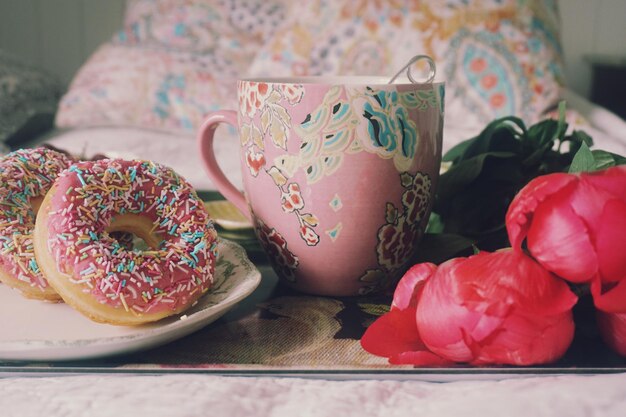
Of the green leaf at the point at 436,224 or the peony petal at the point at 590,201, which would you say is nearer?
the peony petal at the point at 590,201

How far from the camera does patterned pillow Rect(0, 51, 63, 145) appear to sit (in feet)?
4.47

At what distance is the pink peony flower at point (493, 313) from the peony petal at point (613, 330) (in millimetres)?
30

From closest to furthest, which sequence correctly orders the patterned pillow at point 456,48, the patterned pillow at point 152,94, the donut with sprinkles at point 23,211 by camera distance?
the donut with sprinkles at point 23,211 < the patterned pillow at point 456,48 < the patterned pillow at point 152,94

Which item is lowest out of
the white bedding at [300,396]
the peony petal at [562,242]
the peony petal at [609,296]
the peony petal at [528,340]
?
the white bedding at [300,396]

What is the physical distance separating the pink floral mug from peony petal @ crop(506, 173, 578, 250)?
13 centimetres

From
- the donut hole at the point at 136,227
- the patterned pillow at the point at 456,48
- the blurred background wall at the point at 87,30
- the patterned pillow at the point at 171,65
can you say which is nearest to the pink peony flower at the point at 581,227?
the donut hole at the point at 136,227

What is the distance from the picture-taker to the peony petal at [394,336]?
35 centimetres

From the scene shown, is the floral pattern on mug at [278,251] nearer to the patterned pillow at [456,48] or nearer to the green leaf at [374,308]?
the green leaf at [374,308]

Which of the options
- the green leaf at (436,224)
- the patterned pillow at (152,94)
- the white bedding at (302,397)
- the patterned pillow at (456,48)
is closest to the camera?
the white bedding at (302,397)

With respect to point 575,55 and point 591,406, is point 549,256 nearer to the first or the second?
point 591,406

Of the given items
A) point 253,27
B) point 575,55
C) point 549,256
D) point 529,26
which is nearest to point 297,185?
point 549,256

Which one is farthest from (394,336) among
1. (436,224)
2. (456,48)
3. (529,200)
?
(456,48)

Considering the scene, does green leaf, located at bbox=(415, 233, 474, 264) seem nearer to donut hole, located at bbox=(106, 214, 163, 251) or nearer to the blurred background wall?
donut hole, located at bbox=(106, 214, 163, 251)

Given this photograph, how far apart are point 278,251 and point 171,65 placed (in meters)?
1.15
